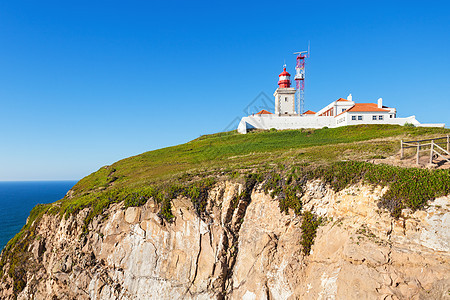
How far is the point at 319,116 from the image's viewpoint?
173ft

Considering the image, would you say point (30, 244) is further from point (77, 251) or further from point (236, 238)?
point (236, 238)

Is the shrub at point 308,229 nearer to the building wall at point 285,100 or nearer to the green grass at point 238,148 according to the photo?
the green grass at point 238,148

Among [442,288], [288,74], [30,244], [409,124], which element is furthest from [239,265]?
[288,74]

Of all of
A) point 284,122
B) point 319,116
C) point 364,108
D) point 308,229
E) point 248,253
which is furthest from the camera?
point 284,122

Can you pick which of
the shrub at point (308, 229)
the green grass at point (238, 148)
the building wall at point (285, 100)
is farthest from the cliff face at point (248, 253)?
the building wall at point (285, 100)

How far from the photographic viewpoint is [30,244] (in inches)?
951

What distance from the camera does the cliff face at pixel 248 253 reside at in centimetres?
1166

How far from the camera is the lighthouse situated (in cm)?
5903

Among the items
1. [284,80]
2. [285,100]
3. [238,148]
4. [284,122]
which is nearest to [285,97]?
[285,100]

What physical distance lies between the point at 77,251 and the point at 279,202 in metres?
17.0

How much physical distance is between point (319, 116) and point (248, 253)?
43.4m

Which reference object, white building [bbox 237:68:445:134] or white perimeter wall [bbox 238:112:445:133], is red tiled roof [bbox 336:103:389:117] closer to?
white building [bbox 237:68:445:134]

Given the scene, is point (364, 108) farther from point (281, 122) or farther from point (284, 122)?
point (281, 122)

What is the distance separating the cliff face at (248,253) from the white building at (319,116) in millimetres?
38006
